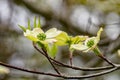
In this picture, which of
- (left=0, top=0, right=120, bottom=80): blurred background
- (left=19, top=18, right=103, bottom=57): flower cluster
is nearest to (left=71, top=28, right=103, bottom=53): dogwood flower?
(left=19, top=18, right=103, bottom=57): flower cluster

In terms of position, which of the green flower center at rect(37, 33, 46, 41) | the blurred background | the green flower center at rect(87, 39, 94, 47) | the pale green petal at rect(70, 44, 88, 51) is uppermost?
the green flower center at rect(37, 33, 46, 41)

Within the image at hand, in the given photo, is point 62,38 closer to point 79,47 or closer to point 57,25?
point 79,47

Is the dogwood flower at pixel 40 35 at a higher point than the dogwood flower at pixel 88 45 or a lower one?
higher

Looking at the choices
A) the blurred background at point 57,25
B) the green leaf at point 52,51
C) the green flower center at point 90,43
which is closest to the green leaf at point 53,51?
the green leaf at point 52,51

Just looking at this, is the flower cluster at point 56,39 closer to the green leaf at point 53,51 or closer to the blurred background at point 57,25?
the green leaf at point 53,51

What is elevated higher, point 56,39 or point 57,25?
point 56,39

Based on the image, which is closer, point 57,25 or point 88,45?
point 88,45

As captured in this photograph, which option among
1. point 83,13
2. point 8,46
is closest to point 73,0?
point 83,13

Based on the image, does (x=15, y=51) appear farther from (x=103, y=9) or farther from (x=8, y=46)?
(x=103, y=9)

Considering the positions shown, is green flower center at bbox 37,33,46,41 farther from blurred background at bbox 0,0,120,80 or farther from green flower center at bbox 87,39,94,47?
blurred background at bbox 0,0,120,80

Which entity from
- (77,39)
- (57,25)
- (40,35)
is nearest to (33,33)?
(40,35)
